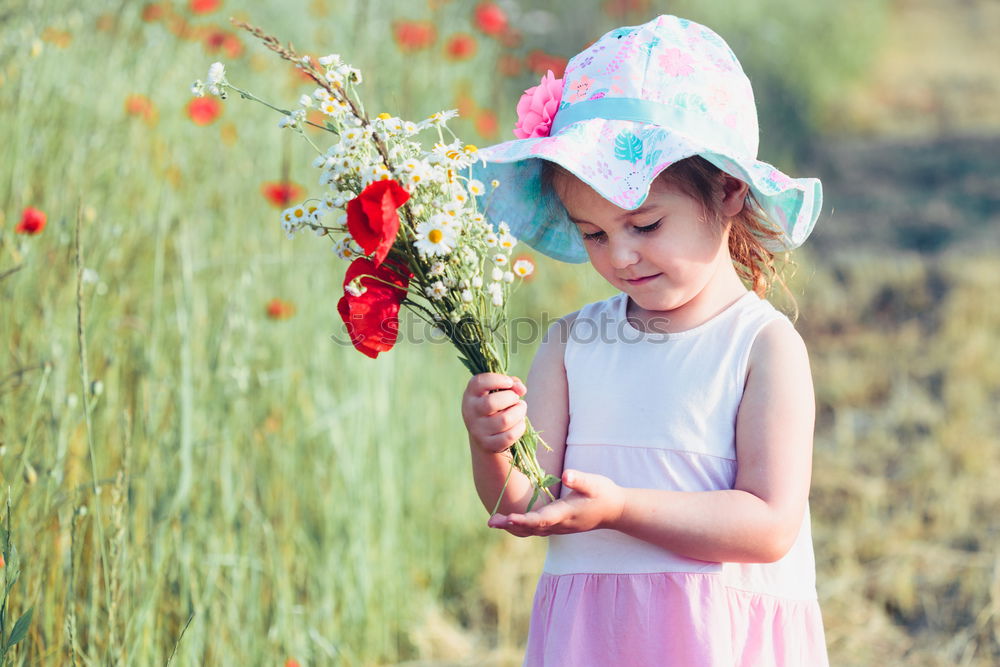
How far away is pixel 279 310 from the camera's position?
2344 mm

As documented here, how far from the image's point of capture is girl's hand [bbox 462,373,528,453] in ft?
4.30

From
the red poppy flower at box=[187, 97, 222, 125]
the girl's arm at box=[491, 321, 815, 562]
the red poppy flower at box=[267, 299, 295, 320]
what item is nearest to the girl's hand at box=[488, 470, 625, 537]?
the girl's arm at box=[491, 321, 815, 562]

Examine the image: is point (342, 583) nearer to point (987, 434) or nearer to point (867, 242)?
point (987, 434)

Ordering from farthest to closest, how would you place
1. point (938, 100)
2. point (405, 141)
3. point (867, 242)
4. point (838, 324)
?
point (938, 100)
point (867, 242)
point (838, 324)
point (405, 141)

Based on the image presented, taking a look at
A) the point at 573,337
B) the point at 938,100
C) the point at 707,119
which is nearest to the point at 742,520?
the point at 573,337

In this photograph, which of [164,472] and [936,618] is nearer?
[164,472]

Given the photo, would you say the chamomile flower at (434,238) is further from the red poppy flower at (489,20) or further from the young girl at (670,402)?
the red poppy flower at (489,20)

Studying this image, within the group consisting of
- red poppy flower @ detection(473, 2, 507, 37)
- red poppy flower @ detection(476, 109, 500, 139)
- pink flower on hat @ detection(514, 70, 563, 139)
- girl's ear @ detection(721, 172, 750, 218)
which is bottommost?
girl's ear @ detection(721, 172, 750, 218)

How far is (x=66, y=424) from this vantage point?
1.85 meters

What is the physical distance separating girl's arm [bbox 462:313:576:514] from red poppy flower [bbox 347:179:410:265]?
0.25m

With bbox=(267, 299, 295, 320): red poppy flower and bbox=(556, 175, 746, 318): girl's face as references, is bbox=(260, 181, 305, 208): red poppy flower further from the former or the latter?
bbox=(556, 175, 746, 318): girl's face

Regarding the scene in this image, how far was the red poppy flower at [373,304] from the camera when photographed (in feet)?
4.18

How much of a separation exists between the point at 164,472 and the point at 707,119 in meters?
1.27

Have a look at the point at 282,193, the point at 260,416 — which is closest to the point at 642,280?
the point at 282,193
